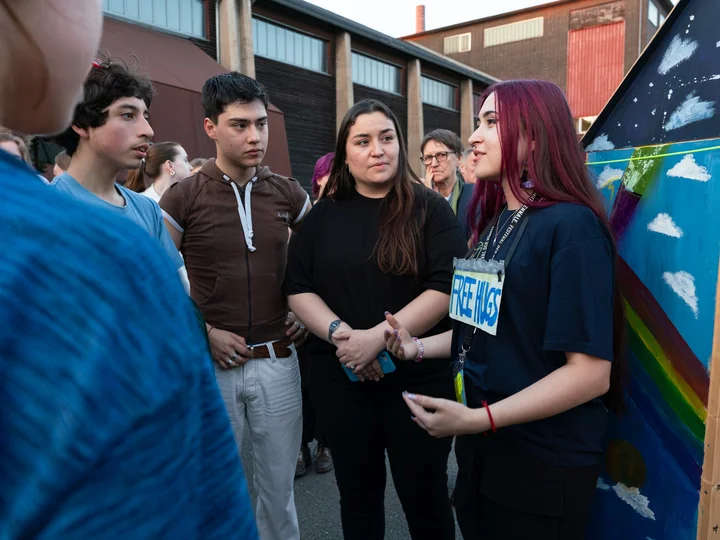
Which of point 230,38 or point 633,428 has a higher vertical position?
point 230,38

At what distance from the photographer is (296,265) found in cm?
230

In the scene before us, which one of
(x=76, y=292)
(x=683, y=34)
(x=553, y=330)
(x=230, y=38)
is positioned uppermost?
(x=230, y=38)

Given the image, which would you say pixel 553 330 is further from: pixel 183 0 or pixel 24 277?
pixel 183 0

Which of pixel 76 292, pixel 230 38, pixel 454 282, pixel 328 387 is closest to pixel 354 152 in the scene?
pixel 454 282

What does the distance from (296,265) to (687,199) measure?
1.41 m

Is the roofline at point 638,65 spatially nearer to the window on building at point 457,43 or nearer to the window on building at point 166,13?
the window on building at point 166,13

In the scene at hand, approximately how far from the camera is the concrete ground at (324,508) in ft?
9.69

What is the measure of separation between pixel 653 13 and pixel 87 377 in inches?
1418

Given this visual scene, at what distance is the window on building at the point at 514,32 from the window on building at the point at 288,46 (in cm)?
1999

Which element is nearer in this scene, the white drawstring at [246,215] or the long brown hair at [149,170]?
the white drawstring at [246,215]

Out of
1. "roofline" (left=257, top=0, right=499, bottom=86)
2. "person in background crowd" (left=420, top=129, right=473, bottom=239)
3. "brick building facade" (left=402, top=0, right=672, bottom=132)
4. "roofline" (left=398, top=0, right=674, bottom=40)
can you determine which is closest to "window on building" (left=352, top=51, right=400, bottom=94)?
"roofline" (left=257, top=0, right=499, bottom=86)

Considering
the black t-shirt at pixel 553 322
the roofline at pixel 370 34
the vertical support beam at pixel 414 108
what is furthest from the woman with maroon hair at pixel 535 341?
the vertical support beam at pixel 414 108

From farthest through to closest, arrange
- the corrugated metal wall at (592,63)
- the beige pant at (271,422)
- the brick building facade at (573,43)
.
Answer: the corrugated metal wall at (592,63)
the brick building facade at (573,43)
the beige pant at (271,422)

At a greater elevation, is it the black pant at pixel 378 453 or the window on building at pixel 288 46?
the window on building at pixel 288 46
